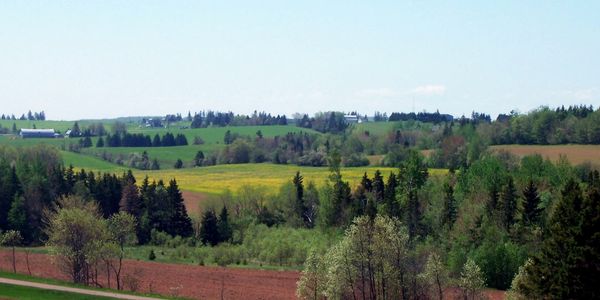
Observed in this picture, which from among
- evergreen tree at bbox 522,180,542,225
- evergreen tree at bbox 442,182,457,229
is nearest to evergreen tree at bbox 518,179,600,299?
evergreen tree at bbox 522,180,542,225

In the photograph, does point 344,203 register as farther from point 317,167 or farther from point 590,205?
point 317,167

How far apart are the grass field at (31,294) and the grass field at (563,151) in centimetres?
9107

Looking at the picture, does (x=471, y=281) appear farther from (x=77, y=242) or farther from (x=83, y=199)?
(x=83, y=199)

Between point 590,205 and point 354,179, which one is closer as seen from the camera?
point 590,205

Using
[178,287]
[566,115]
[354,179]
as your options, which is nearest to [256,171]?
[354,179]

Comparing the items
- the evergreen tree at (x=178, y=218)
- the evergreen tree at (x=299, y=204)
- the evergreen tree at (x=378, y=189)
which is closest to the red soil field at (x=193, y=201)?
the evergreen tree at (x=178, y=218)

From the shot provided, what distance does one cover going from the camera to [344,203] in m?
96.4

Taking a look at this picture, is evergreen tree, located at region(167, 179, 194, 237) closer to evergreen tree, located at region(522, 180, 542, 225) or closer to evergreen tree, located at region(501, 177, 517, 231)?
evergreen tree, located at region(501, 177, 517, 231)

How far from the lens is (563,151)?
142m

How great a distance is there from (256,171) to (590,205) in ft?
394

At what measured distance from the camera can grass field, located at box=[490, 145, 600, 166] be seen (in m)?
129

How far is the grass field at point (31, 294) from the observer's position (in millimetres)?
47406

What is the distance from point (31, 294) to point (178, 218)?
50109mm

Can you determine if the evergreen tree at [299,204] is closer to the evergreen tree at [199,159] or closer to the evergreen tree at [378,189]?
the evergreen tree at [378,189]
